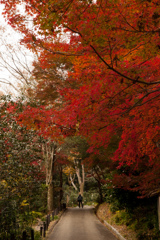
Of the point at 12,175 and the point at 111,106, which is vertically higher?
the point at 111,106

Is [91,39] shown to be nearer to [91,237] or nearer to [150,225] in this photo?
[150,225]

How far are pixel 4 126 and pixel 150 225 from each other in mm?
7215

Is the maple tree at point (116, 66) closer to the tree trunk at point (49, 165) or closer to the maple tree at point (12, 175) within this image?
the maple tree at point (12, 175)

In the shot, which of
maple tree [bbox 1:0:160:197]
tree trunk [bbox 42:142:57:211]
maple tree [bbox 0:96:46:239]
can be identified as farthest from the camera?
tree trunk [bbox 42:142:57:211]

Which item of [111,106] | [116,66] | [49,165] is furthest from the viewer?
[49,165]

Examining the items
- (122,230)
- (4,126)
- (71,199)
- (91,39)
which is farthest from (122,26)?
(71,199)

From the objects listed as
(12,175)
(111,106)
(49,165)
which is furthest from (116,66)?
(49,165)

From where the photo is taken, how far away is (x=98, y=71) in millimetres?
8523

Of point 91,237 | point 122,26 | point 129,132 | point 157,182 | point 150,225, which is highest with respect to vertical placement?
point 122,26

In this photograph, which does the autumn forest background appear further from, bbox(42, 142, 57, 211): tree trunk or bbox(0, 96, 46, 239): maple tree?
bbox(42, 142, 57, 211): tree trunk

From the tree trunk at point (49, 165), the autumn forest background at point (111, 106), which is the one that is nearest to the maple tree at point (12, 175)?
the autumn forest background at point (111, 106)

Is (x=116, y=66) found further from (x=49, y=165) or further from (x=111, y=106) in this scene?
(x=49, y=165)

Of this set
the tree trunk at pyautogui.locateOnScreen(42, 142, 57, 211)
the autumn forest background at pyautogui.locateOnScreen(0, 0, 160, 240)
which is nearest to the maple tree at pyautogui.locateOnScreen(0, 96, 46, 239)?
the autumn forest background at pyautogui.locateOnScreen(0, 0, 160, 240)

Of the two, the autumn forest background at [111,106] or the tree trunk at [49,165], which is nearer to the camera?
the autumn forest background at [111,106]
